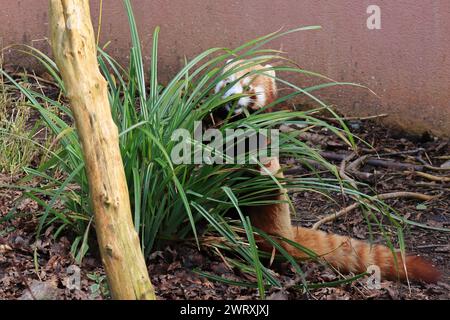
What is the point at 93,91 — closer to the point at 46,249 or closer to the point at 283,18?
the point at 46,249

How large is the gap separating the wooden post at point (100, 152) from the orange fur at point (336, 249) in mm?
1002

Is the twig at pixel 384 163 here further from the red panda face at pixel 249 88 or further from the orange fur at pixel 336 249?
the orange fur at pixel 336 249

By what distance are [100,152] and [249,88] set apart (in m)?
1.38

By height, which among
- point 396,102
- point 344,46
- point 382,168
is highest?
point 344,46

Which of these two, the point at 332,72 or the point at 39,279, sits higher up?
the point at 332,72

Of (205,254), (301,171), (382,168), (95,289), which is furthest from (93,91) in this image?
(382,168)

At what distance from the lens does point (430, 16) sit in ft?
17.2

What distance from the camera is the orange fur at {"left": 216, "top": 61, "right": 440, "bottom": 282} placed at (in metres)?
3.58

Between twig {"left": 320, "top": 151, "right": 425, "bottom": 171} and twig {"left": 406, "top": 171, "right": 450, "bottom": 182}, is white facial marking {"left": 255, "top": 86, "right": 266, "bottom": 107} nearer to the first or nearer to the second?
twig {"left": 320, "top": 151, "right": 425, "bottom": 171}

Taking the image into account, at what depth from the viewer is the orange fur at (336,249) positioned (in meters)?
3.58

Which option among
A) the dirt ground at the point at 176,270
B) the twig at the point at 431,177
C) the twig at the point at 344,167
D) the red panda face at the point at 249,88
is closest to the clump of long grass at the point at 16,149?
the dirt ground at the point at 176,270

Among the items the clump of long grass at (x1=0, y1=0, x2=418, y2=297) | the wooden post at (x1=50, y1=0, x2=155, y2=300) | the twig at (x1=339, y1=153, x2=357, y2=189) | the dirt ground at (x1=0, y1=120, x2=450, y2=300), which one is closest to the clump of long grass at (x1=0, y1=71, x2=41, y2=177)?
the dirt ground at (x1=0, y1=120, x2=450, y2=300)

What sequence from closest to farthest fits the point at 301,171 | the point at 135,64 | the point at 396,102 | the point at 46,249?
the point at 46,249 < the point at 135,64 < the point at 301,171 < the point at 396,102

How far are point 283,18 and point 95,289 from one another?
301 cm
